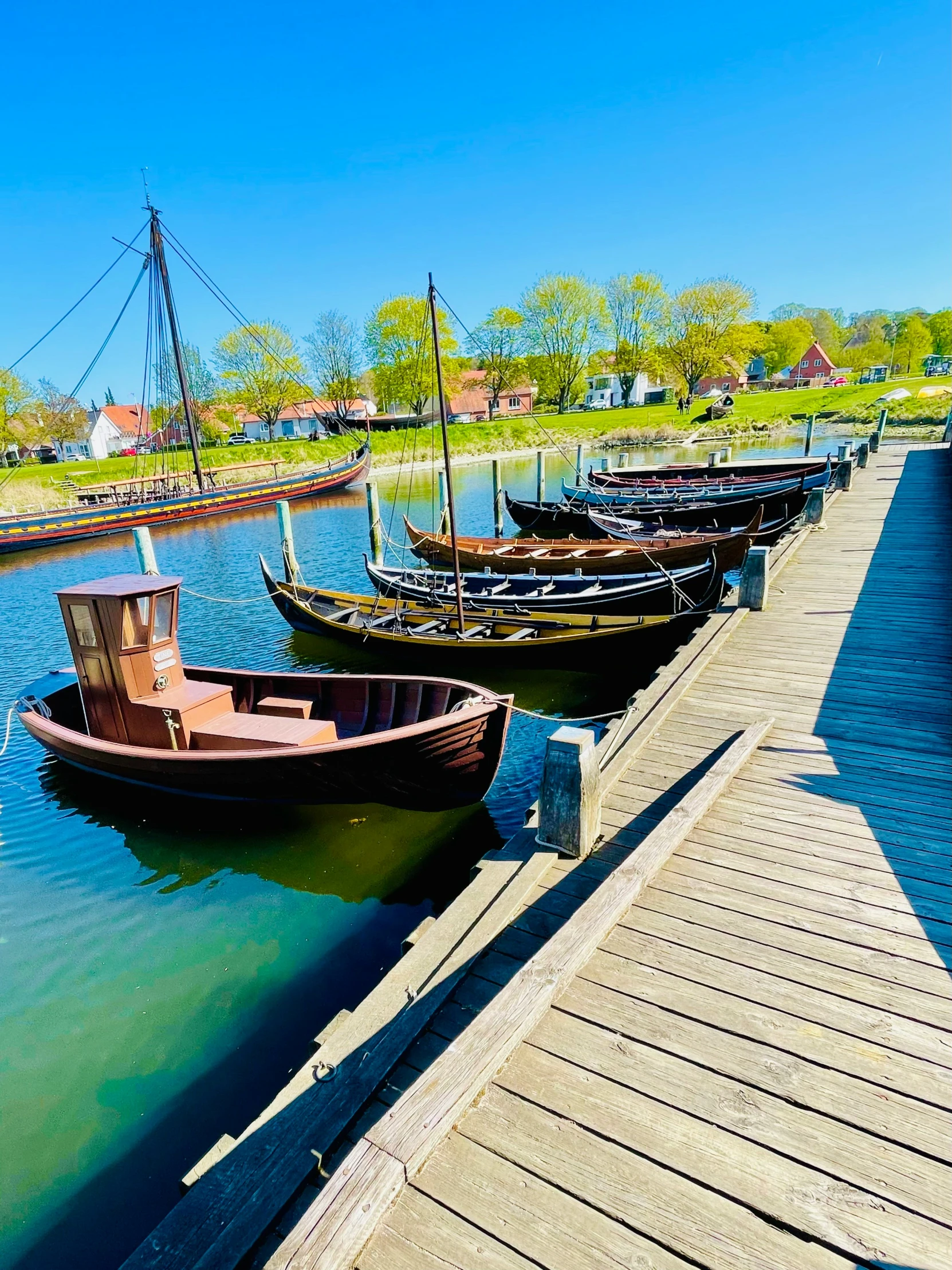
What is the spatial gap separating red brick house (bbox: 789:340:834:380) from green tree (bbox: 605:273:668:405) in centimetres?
3502

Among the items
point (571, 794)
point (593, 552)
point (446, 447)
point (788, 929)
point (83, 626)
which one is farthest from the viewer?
point (593, 552)

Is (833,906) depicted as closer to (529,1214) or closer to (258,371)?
(529,1214)

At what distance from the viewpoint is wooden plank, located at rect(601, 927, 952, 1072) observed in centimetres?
333

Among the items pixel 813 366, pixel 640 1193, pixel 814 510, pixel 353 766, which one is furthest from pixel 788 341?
pixel 640 1193

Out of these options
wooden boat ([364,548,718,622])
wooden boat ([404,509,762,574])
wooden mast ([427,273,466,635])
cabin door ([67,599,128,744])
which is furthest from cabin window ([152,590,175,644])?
wooden boat ([404,509,762,574])

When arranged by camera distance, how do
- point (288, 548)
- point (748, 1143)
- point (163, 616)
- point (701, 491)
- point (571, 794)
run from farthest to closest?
point (701, 491) < point (288, 548) < point (163, 616) < point (571, 794) < point (748, 1143)

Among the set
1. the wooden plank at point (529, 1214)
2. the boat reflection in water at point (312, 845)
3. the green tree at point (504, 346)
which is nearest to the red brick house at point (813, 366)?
the green tree at point (504, 346)

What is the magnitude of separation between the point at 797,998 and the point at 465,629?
1072 cm

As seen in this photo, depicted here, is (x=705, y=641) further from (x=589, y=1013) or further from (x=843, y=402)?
(x=843, y=402)

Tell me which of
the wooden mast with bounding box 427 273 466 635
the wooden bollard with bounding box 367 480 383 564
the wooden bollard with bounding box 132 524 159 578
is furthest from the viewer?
the wooden bollard with bounding box 367 480 383 564

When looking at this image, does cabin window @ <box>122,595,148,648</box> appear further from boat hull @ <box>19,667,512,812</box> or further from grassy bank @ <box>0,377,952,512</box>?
grassy bank @ <box>0,377,952,512</box>

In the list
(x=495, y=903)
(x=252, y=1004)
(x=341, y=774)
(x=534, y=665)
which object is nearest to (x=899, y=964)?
(x=495, y=903)

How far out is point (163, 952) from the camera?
7160 mm

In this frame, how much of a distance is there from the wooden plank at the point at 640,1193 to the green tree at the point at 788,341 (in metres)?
120
